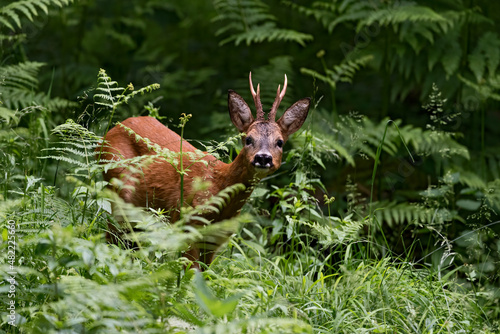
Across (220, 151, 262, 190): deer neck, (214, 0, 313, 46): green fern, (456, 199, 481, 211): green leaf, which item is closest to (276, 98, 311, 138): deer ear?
(220, 151, 262, 190): deer neck

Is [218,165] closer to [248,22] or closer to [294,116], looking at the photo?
[294,116]

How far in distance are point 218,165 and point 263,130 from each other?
0.39m

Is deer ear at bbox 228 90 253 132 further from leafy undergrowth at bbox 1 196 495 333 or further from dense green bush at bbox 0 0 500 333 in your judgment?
leafy undergrowth at bbox 1 196 495 333

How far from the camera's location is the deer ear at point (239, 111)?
144 inches

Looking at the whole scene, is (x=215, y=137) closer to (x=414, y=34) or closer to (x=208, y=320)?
(x=414, y=34)

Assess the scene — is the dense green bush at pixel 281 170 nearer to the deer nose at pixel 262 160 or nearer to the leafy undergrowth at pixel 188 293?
the leafy undergrowth at pixel 188 293

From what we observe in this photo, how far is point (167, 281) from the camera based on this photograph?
2316mm

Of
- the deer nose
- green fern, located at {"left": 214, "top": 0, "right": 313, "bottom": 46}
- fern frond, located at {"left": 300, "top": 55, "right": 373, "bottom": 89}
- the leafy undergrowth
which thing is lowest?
the leafy undergrowth

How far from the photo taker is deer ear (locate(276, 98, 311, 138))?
3.67 m

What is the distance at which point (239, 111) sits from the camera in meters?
3.66

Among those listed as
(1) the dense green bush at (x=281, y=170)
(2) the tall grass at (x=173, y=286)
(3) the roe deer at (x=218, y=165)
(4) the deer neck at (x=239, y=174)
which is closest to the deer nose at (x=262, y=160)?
(3) the roe deer at (x=218, y=165)

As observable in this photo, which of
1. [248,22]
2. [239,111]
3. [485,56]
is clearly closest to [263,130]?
[239,111]

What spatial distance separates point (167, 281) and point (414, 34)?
4171 mm

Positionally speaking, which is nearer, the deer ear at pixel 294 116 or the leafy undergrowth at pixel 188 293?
the leafy undergrowth at pixel 188 293
